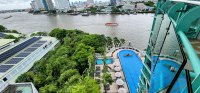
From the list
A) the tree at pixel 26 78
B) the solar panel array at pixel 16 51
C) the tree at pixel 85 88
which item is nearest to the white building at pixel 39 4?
the solar panel array at pixel 16 51

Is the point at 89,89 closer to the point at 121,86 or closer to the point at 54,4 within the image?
the point at 121,86

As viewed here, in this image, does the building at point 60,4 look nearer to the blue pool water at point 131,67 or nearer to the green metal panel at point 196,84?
the blue pool water at point 131,67

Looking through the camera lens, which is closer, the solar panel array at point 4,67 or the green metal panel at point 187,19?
the green metal panel at point 187,19

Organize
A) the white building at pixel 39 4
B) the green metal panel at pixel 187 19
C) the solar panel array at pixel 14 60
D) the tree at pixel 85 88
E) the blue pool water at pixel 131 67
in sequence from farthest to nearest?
the white building at pixel 39 4 < the solar panel array at pixel 14 60 < the blue pool water at pixel 131 67 < the tree at pixel 85 88 < the green metal panel at pixel 187 19

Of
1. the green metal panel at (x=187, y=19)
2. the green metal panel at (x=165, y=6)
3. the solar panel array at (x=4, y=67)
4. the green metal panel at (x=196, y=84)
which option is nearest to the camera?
the green metal panel at (x=196, y=84)

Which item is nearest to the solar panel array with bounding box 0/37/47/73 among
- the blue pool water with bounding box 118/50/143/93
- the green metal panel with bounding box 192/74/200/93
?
the blue pool water with bounding box 118/50/143/93

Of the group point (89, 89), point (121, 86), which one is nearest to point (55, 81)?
point (89, 89)

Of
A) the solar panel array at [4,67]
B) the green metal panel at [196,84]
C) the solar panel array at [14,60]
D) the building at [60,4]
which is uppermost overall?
the green metal panel at [196,84]

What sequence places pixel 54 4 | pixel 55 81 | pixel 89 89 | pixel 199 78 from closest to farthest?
1. pixel 199 78
2. pixel 89 89
3. pixel 55 81
4. pixel 54 4

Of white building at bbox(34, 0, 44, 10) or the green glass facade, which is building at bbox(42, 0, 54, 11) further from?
the green glass facade
